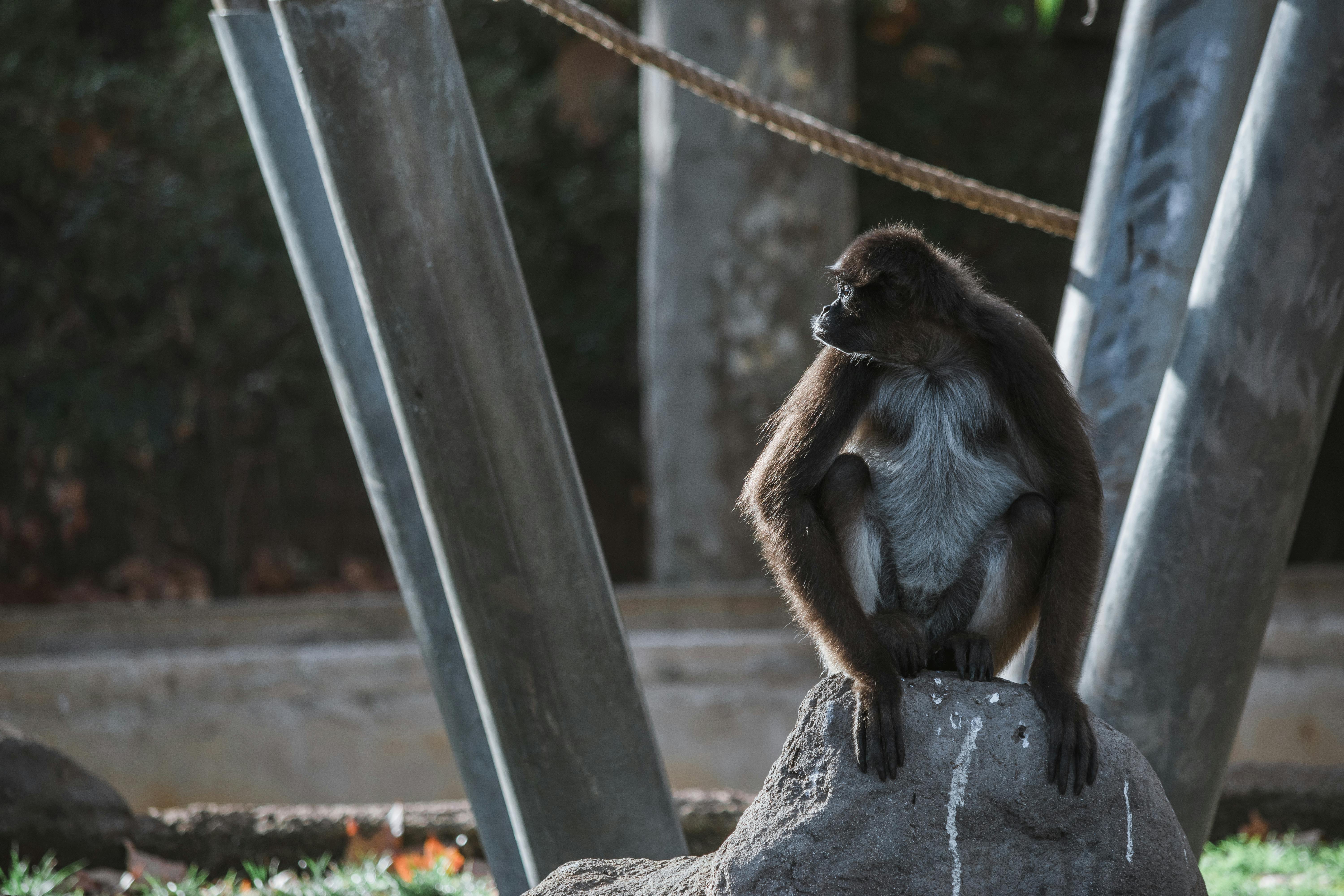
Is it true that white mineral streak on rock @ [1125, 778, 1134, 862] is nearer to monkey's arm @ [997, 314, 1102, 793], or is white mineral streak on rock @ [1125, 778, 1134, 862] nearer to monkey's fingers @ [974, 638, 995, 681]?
monkey's arm @ [997, 314, 1102, 793]

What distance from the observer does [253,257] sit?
9.00 meters

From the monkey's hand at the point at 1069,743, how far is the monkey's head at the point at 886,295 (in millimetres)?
766

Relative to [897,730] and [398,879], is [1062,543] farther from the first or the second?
[398,879]

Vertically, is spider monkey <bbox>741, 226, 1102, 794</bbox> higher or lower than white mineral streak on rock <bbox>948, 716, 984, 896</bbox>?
higher

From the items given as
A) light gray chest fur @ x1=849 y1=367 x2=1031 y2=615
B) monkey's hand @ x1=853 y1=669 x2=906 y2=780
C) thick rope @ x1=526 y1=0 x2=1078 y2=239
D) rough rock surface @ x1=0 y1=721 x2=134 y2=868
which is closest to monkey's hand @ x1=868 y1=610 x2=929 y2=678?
monkey's hand @ x1=853 y1=669 x2=906 y2=780

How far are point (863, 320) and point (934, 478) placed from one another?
0.36 meters

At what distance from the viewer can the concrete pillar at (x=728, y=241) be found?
747cm

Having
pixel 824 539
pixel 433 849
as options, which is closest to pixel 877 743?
pixel 824 539

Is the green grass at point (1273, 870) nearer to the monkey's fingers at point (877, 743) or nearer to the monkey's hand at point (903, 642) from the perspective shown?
the monkey's hand at point (903, 642)

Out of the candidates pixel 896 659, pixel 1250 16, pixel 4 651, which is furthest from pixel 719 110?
pixel 896 659

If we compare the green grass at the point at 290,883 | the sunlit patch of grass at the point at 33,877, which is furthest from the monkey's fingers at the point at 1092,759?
the sunlit patch of grass at the point at 33,877

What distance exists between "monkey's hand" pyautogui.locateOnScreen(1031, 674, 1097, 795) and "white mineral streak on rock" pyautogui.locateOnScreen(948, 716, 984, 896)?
121 millimetres

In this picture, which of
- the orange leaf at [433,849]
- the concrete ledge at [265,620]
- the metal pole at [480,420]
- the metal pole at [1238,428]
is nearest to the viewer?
the metal pole at [480,420]

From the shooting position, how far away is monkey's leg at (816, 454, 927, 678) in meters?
2.34
